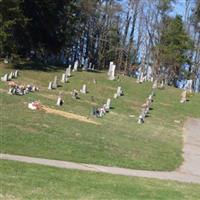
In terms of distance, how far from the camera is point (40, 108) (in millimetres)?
24109

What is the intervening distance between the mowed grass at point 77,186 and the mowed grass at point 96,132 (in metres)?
2.44

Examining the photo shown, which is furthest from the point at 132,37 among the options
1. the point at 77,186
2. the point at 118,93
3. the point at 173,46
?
the point at 77,186

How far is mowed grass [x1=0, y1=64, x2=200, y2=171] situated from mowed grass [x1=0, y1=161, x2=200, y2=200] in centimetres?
244

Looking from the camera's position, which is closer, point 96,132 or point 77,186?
point 77,186

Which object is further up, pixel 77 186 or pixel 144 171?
pixel 77 186

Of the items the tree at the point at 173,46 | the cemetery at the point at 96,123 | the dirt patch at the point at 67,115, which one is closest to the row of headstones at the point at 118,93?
the cemetery at the point at 96,123

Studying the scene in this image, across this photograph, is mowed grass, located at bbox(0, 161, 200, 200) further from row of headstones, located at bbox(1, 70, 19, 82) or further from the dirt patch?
row of headstones, located at bbox(1, 70, 19, 82)

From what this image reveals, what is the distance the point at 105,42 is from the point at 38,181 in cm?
7049

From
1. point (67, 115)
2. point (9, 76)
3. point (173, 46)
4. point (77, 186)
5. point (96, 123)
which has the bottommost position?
point (96, 123)

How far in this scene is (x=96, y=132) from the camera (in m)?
21.3

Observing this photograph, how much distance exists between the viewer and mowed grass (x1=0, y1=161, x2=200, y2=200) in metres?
10.5

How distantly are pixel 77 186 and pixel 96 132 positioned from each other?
9.68 meters

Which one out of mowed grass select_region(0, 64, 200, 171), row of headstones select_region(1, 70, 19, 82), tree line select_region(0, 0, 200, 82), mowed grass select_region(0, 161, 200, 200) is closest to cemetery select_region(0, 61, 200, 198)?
mowed grass select_region(0, 64, 200, 171)

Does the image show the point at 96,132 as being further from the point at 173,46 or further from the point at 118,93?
the point at 173,46
